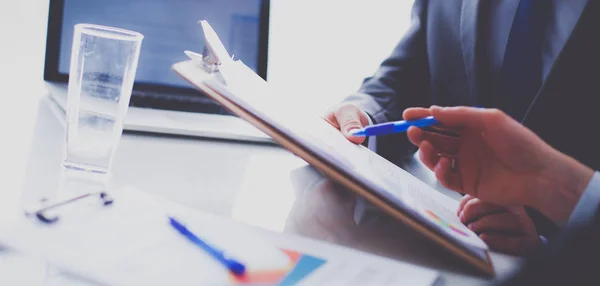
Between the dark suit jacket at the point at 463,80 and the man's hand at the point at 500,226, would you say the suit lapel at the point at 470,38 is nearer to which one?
the dark suit jacket at the point at 463,80

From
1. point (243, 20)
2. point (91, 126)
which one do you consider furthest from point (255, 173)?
point (243, 20)

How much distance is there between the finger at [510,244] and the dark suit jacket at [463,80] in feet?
0.92

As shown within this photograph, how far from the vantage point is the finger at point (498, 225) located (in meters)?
0.64

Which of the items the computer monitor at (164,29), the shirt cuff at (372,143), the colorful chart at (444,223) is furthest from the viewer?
the computer monitor at (164,29)

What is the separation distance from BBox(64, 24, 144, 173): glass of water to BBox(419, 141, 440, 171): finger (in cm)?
43

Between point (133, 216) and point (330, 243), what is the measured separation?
0.65 ft

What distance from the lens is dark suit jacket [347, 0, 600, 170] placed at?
0.83 metres

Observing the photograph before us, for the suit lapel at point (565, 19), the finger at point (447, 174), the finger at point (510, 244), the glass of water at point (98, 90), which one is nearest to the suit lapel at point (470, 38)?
the suit lapel at point (565, 19)

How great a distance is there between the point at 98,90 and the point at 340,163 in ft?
1.34

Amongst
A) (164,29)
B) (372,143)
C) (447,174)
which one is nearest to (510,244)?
(447,174)

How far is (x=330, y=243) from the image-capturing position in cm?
53

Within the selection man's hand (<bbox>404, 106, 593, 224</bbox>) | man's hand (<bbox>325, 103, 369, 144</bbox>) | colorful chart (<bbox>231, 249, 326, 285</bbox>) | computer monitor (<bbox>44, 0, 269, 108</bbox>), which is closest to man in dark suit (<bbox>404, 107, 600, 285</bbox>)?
man's hand (<bbox>404, 106, 593, 224</bbox>)

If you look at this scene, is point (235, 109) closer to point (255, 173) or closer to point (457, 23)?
point (255, 173)

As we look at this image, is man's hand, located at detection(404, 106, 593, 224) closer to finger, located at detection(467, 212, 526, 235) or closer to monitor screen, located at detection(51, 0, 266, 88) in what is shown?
finger, located at detection(467, 212, 526, 235)
